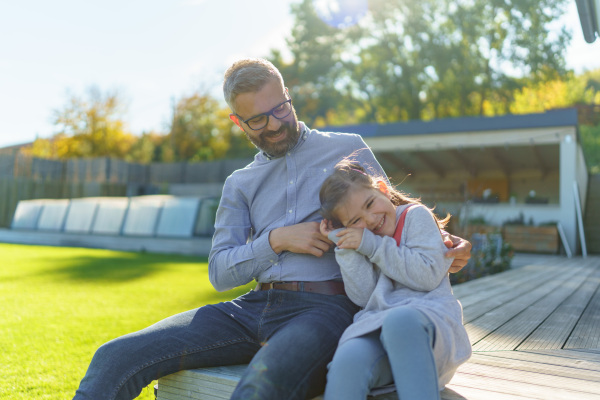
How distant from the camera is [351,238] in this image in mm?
1724

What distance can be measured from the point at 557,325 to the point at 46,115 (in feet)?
110

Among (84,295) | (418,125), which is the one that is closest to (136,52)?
(418,125)

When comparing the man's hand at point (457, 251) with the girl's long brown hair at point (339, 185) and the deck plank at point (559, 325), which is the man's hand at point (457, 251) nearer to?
the girl's long brown hair at point (339, 185)

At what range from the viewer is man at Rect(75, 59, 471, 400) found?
170 cm

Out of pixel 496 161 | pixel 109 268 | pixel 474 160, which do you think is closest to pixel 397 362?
pixel 109 268

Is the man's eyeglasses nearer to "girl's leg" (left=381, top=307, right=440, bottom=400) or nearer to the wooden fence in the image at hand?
"girl's leg" (left=381, top=307, right=440, bottom=400)

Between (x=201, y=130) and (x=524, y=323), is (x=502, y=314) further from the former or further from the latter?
(x=201, y=130)

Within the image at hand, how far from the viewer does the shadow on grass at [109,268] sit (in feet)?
26.0

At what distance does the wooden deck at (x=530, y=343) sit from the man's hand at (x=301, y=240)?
0.66 m

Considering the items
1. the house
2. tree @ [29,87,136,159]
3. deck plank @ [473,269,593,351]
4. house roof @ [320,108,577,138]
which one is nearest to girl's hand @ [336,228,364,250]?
deck plank @ [473,269,593,351]

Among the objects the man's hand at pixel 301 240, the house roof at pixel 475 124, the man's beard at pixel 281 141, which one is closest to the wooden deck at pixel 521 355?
the man's hand at pixel 301 240

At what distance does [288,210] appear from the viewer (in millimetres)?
2145

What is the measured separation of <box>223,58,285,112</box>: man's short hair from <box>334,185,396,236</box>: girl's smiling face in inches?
22.8

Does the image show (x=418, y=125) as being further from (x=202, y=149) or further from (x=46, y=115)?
(x=46, y=115)
